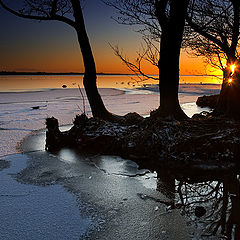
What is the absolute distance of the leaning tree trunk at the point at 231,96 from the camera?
7480 mm

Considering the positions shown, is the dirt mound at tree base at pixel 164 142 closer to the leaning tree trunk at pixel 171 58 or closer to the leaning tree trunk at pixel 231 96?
the leaning tree trunk at pixel 171 58

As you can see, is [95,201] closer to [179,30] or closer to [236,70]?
[179,30]

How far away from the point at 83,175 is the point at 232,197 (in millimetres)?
2360

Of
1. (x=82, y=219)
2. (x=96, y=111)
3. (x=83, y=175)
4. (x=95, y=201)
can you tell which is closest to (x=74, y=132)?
(x=96, y=111)

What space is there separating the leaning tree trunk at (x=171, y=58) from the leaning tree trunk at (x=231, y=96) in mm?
2096

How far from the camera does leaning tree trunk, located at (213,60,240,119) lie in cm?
748

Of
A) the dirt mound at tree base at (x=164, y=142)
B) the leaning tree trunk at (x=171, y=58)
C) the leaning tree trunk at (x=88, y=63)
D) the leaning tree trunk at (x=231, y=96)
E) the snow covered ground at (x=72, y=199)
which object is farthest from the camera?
the leaning tree trunk at (x=231, y=96)

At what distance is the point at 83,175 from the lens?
3977 millimetres

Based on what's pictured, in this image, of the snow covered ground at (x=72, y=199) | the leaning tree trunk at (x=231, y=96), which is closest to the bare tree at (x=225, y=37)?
the leaning tree trunk at (x=231, y=96)

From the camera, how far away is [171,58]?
638 centimetres

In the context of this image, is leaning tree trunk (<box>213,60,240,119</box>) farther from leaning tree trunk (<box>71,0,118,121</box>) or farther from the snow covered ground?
the snow covered ground

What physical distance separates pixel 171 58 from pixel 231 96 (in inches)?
110

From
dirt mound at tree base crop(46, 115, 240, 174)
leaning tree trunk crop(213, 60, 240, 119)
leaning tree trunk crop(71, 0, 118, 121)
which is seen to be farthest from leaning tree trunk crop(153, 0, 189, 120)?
leaning tree trunk crop(213, 60, 240, 119)

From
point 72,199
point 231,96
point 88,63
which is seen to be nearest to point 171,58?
point 88,63
